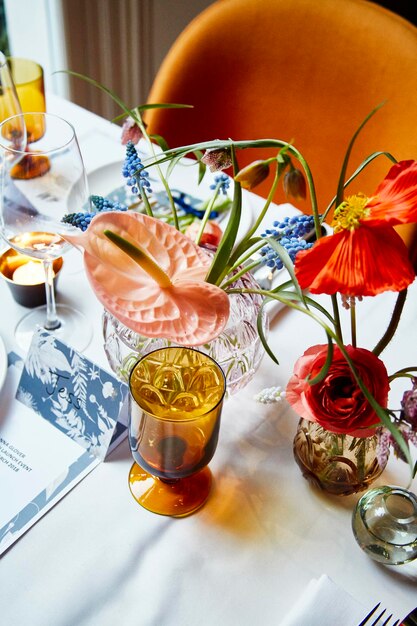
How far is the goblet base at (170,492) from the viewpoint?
2.21 ft

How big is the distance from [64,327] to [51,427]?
0.15 metres

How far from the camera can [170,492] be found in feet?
2.26

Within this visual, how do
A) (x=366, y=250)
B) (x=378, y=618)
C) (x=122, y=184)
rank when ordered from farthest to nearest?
(x=122, y=184) → (x=378, y=618) → (x=366, y=250)

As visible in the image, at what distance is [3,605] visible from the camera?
0.60 metres

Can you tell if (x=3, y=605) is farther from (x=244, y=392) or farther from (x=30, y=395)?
(x=244, y=392)

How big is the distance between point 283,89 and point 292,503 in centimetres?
77

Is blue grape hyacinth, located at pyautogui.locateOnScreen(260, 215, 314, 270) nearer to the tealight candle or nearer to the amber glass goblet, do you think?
the amber glass goblet

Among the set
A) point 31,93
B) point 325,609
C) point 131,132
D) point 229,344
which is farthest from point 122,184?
point 325,609

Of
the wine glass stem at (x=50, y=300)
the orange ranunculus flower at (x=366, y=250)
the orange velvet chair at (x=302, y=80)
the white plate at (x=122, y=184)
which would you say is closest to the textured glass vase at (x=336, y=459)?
the orange ranunculus flower at (x=366, y=250)

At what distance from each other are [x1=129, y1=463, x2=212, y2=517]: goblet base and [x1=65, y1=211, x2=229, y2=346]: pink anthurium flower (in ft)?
0.71

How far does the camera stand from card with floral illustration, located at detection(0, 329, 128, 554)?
669 millimetres

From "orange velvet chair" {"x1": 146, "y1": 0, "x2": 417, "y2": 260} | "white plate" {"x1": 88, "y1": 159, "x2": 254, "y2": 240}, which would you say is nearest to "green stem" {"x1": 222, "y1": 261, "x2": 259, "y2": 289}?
"white plate" {"x1": 88, "y1": 159, "x2": 254, "y2": 240}

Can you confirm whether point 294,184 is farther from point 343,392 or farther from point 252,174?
point 343,392

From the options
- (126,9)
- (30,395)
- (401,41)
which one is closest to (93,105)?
(126,9)
